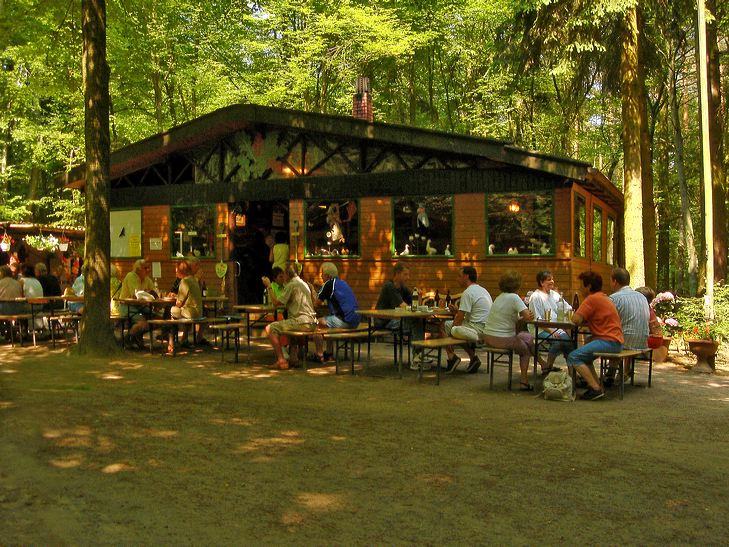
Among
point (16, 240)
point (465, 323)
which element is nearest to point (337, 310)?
point (465, 323)

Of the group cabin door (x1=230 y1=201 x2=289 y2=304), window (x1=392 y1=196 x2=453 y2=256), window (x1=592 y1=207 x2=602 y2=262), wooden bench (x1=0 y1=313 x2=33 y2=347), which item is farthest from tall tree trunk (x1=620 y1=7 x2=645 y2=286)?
wooden bench (x1=0 y1=313 x2=33 y2=347)

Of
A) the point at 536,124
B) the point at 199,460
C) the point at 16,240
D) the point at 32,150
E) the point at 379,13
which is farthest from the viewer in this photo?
the point at 32,150

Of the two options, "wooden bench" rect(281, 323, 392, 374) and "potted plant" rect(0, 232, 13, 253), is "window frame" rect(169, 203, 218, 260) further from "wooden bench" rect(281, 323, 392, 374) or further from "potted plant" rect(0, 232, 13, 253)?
"wooden bench" rect(281, 323, 392, 374)

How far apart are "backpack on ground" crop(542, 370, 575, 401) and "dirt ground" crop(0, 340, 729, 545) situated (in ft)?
0.89

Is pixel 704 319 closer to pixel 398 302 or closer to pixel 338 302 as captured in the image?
pixel 398 302

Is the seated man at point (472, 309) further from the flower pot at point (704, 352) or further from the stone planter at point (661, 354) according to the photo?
the stone planter at point (661, 354)

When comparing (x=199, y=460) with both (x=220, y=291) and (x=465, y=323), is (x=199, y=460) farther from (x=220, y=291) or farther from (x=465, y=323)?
(x=220, y=291)

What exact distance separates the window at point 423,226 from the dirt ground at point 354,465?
5869mm

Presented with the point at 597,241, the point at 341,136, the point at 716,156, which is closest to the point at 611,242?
the point at 597,241

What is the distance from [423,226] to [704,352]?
600 centimetres

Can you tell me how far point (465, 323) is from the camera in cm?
965

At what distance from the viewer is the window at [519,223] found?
13.4 meters

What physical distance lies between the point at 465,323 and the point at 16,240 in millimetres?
14399

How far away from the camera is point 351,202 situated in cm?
1532
